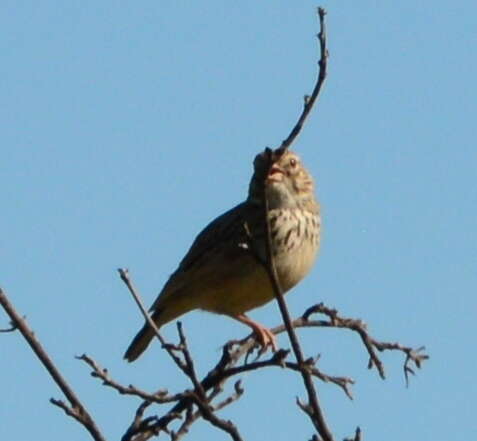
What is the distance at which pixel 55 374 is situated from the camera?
459 centimetres

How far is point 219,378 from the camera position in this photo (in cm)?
536

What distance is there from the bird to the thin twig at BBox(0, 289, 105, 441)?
14.5 ft

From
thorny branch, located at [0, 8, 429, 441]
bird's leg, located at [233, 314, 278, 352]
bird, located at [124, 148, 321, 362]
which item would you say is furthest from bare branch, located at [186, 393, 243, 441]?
bird, located at [124, 148, 321, 362]

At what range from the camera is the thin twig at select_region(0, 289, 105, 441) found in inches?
181

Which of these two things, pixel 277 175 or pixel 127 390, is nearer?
pixel 127 390

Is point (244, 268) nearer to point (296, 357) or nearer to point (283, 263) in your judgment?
point (283, 263)

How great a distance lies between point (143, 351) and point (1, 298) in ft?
18.7

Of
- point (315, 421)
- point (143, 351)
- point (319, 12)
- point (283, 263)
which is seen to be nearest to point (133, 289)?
point (315, 421)

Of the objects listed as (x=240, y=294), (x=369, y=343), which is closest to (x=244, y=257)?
(x=240, y=294)

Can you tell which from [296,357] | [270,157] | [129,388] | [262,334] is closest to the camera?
[270,157]

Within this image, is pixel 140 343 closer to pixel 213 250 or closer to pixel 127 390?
pixel 213 250

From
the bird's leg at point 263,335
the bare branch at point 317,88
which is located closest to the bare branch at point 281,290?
the bare branch at point 317,88

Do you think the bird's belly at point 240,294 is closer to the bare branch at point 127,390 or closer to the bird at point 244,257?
the bird at point 244,257

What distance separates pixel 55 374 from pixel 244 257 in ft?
17.3
